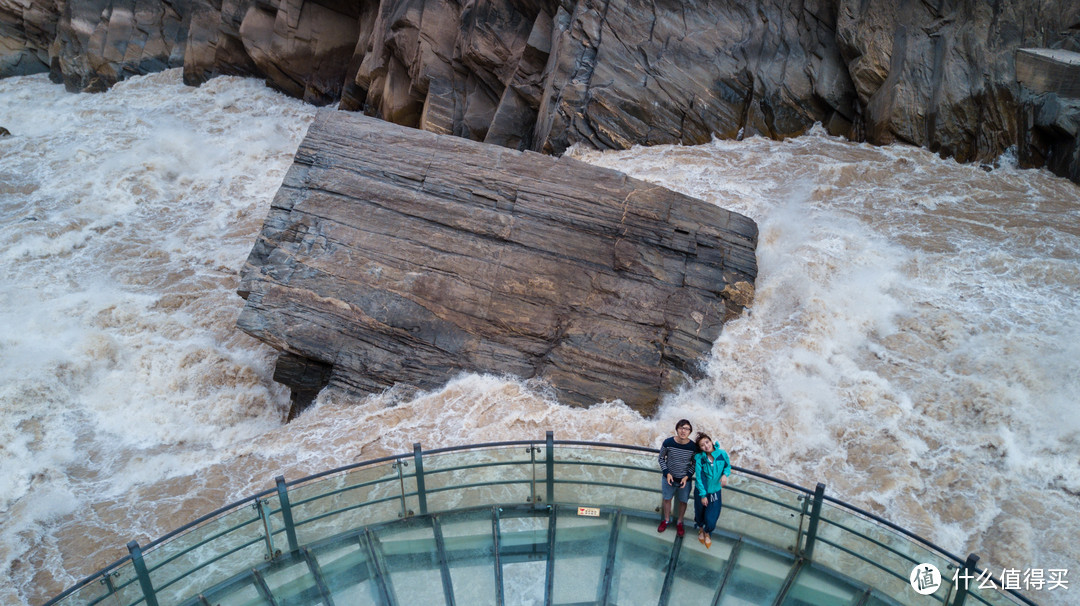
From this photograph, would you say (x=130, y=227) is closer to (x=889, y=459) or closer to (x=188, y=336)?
(x=188, y=336)

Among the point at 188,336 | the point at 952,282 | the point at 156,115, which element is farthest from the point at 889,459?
the point at 156,115

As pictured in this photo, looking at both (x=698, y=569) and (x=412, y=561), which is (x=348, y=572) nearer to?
(x=412, y=561)

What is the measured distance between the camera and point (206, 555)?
630 cm

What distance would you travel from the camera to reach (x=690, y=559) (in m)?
6.35

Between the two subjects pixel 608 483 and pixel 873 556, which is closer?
pixel 873 556

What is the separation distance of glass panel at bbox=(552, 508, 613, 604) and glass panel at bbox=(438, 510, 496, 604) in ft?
1.70

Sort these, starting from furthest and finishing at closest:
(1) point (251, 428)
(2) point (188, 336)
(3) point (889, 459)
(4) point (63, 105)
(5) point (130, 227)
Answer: (4) point (63, 105)
(5) point (130, 227)
(2) point (188, 336)
(1) point (251, 428)
(3) point (889, 459)

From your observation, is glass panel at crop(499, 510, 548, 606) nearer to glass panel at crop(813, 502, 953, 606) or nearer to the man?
the man

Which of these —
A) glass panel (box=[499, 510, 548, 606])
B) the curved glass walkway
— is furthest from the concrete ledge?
glass panel (box=[499, 510, 548, 606])

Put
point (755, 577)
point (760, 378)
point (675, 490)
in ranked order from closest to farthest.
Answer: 1. point (755, 577)
2. point (675, 490)
3. point (760, 378)

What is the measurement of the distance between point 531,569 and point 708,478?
155cm

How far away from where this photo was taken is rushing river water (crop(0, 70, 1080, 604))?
9.28m

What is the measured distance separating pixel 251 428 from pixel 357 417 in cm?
176

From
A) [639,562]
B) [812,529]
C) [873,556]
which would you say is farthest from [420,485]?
[873,556]
